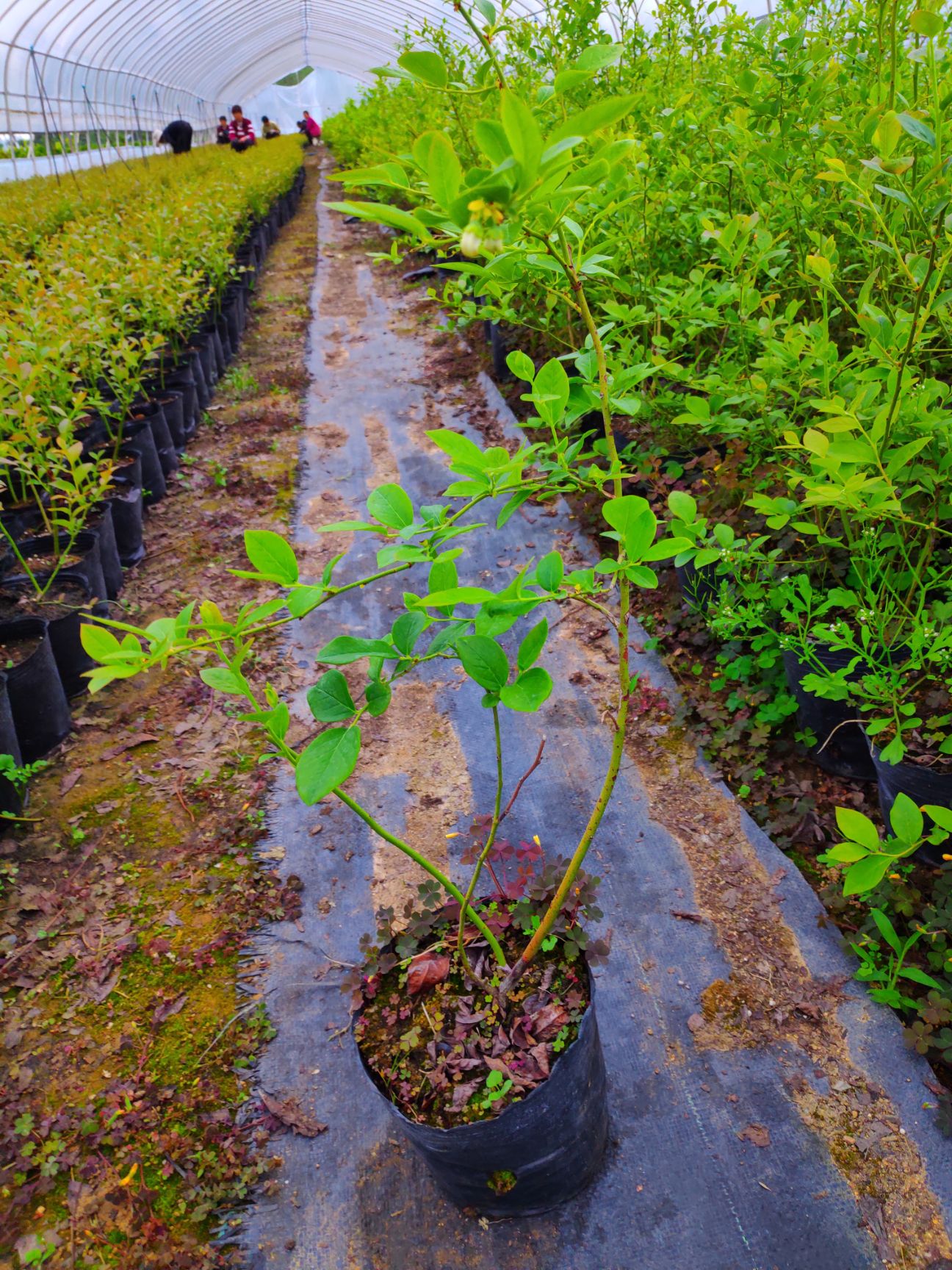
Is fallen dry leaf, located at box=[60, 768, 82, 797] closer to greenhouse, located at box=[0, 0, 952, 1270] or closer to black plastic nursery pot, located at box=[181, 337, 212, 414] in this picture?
greenhouse, located at box=[0, 0, 952, 1270]

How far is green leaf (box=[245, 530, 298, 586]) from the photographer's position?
0.86 metres

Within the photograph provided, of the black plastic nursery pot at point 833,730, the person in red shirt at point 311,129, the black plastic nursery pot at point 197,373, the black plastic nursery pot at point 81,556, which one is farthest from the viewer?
the person in red shirt at point 311,129

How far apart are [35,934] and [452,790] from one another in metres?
1.23

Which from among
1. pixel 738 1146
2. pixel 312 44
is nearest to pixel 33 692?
pixel 738 1146

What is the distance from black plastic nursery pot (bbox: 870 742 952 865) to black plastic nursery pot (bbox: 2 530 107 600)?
2929 millimetres

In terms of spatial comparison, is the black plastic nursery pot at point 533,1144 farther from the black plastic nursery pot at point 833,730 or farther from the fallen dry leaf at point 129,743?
the fallen dry leaf at point 129,743

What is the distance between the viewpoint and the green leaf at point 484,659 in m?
0.92

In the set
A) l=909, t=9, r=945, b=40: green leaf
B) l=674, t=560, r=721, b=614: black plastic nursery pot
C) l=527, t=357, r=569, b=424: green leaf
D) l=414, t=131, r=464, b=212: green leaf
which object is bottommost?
l=674, t=560, r=721, b=614: black plastic nursery pot

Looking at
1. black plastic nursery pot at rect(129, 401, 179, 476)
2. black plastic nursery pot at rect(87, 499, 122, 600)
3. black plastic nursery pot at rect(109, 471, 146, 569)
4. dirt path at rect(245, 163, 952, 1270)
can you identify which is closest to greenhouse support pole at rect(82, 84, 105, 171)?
black plastic nursery pot at rect(129, 401, 179, 476)

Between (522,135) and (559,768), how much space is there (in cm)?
212

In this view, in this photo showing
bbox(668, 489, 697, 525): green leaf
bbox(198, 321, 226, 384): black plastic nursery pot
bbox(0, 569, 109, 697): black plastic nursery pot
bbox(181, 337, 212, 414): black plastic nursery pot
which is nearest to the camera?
bbox(668, 489, 697, 525): green leaf

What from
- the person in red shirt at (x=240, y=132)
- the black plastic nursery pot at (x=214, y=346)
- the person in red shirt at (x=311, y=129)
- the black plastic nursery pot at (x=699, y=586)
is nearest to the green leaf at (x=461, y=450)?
the black plastic nursery pot at (x=699, y=586)

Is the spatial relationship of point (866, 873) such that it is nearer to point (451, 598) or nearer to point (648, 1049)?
point (451, 598)

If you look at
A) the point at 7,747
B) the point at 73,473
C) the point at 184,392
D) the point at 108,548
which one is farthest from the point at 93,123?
the point at 7,747
